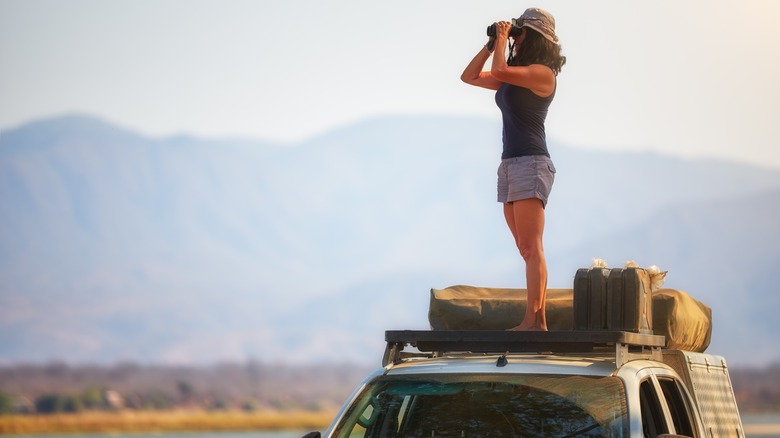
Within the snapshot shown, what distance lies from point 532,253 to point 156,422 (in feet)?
360

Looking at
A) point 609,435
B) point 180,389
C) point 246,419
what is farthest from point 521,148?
point 180,389

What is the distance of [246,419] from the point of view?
12800 cm

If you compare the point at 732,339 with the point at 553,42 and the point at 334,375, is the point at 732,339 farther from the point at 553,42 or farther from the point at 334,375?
the point at 553,42

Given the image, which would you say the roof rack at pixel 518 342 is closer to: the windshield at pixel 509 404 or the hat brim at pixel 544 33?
the windshield at pixel 509 404

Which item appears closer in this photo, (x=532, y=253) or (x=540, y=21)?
(x=532, y=253)

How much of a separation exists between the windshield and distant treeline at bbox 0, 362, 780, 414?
394ft

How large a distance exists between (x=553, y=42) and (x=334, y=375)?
16469 centimetres

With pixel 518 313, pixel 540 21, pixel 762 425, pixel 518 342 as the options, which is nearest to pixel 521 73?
pixel 540 21

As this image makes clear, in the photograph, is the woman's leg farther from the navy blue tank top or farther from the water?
the water

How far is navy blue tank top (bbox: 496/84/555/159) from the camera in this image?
8.91m

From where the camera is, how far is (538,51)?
898 centimetres

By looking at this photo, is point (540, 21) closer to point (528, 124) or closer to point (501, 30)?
point (501, 30)

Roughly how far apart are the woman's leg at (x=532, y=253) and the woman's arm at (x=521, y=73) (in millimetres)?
642

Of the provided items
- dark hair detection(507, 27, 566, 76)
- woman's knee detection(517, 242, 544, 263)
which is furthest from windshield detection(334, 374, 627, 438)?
dark hair detection(507, 27, 566, 76)
